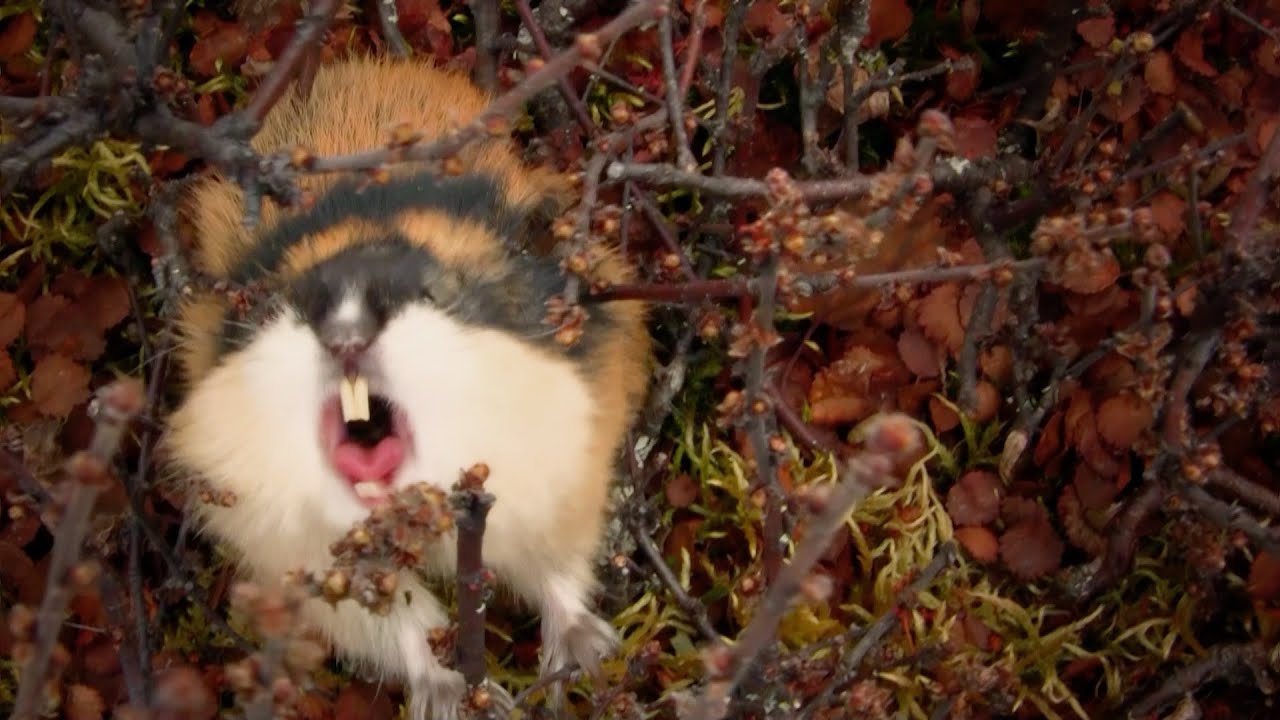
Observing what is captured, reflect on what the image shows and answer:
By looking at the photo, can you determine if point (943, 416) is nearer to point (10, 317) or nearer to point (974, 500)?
point (974, 500)

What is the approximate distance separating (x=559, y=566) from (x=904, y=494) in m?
0.54

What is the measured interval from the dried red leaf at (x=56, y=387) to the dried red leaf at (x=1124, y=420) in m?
1.49

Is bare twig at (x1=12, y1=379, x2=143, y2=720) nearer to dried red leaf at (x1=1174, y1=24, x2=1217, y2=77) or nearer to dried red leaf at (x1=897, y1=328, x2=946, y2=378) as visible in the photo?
dried red leaf at (x1=897, y1=328, x2=946, y2=378)

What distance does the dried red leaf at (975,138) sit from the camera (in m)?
1.96

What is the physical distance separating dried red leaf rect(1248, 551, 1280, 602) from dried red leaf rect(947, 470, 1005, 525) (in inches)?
13.9

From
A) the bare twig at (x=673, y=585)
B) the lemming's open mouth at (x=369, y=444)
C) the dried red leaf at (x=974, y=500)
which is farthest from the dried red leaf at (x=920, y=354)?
the lemming's open mouth at (x=369, y=444)

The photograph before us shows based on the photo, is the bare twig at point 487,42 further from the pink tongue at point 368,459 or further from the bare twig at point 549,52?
the pink tongue at point 368,459

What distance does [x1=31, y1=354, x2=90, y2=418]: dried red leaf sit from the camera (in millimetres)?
1876

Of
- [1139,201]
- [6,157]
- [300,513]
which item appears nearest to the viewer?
[6,157]

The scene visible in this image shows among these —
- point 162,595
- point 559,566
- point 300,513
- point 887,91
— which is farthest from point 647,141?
point 162,595

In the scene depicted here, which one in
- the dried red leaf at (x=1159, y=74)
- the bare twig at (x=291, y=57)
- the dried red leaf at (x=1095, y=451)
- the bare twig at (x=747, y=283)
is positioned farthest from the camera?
the dried red leaf at (x=1159, y=74)

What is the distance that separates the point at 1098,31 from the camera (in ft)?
6.32

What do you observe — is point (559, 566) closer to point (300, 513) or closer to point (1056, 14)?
point (300, 513)

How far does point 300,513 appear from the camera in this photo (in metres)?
1.48
